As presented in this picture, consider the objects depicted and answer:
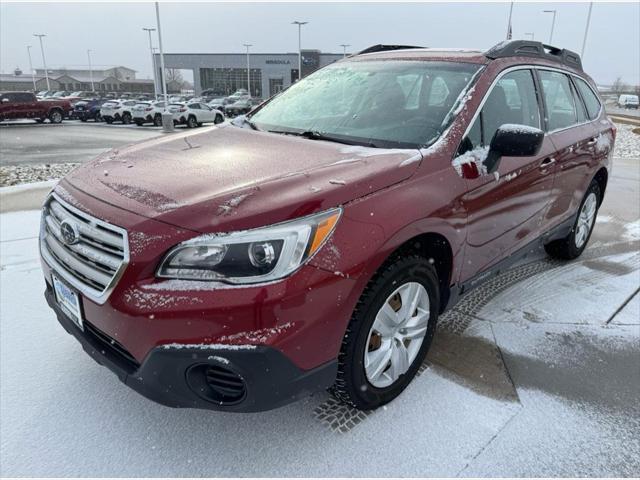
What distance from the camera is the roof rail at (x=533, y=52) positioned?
121 inches

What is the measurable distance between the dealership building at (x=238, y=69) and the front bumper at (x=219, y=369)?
66.7 meters

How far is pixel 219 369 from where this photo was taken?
1.82 metres

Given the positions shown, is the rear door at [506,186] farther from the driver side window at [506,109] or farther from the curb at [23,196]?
the curb at [23,196]

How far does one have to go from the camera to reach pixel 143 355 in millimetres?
1844

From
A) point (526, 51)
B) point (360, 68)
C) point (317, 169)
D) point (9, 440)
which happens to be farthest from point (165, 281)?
point (526, 51)

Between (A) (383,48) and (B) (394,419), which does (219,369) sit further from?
(A) (383,48)

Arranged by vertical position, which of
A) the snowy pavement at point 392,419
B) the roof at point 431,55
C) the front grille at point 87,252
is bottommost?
the snowy pavement at point 392,419

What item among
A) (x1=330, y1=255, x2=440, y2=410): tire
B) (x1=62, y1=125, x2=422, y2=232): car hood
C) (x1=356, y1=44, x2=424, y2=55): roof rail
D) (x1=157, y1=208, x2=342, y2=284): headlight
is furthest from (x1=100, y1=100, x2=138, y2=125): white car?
(x1=157, y1=208, x2=342, y2=284): headlight

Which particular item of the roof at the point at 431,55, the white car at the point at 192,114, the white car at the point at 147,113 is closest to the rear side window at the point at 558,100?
the roof at the point at 431,55

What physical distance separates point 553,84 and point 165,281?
3.26 meters

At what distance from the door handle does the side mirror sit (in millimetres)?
649

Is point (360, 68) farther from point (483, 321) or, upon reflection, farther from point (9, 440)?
point (9, 440)

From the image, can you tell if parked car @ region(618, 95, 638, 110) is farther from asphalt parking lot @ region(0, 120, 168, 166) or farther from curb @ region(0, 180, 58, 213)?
curb @ region(0, 180, 58, 213)

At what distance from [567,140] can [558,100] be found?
13.7 inches
